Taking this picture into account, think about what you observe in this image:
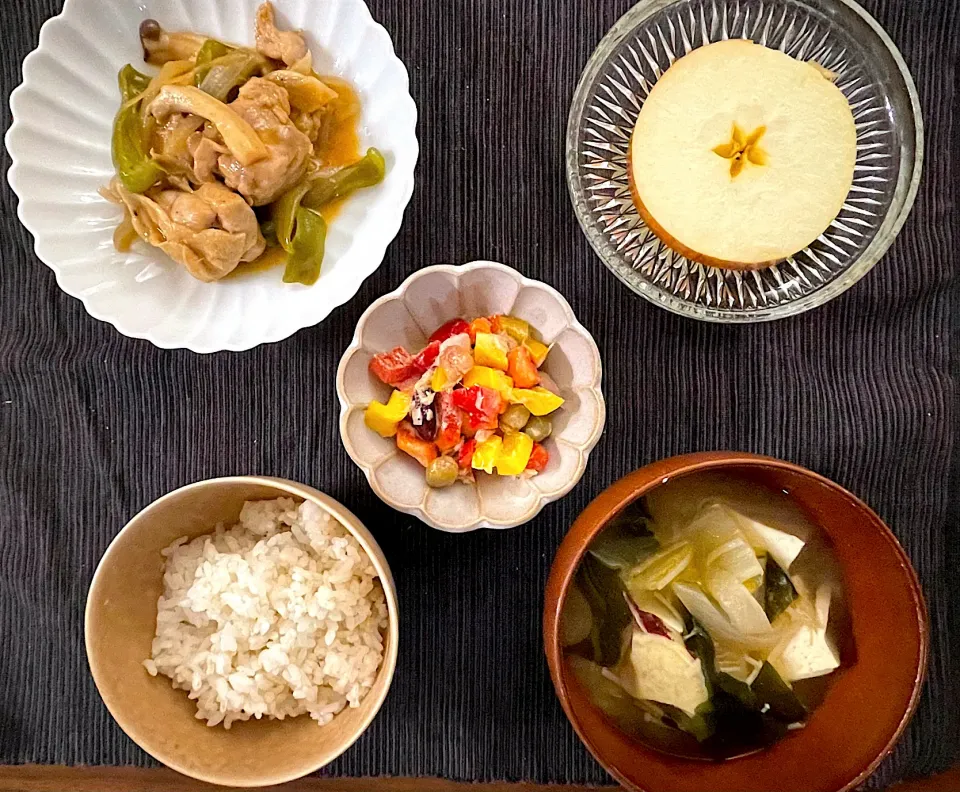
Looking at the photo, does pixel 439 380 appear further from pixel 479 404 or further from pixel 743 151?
pixel 743 151

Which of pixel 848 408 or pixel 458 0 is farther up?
pixel 458 0

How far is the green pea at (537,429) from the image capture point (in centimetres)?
148

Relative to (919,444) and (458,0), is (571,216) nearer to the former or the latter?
(458,0)

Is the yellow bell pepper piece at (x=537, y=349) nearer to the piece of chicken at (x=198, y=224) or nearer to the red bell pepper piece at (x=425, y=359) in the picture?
the red bell pepper piece at (x=425, y=359)

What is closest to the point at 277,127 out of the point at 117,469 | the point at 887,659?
the point at 117,469

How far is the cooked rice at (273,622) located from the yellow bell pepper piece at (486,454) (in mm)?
267

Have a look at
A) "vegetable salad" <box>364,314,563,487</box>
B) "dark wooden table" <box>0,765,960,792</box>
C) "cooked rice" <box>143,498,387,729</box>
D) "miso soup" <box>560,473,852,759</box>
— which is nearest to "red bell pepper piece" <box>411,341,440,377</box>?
"vegetable salad" <box>364,314,563,487</box>

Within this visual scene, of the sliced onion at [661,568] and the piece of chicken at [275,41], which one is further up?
the piece of chicken at [275,41]

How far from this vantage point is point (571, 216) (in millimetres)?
1685

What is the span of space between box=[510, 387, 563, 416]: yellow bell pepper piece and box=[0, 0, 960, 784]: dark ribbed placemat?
0.26m

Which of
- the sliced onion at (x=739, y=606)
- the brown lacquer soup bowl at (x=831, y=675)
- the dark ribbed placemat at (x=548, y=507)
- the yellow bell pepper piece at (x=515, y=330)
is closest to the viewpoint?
the brown lacquer soup bowl at (x=831, y=675)

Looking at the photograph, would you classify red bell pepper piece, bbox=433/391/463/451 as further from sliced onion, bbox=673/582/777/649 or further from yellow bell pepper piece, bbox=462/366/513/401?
sliced onion, bbox=673/582/777/649

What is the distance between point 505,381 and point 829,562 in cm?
64

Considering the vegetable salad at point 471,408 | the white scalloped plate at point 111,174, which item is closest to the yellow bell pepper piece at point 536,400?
the vegetable salad at point 471,408
